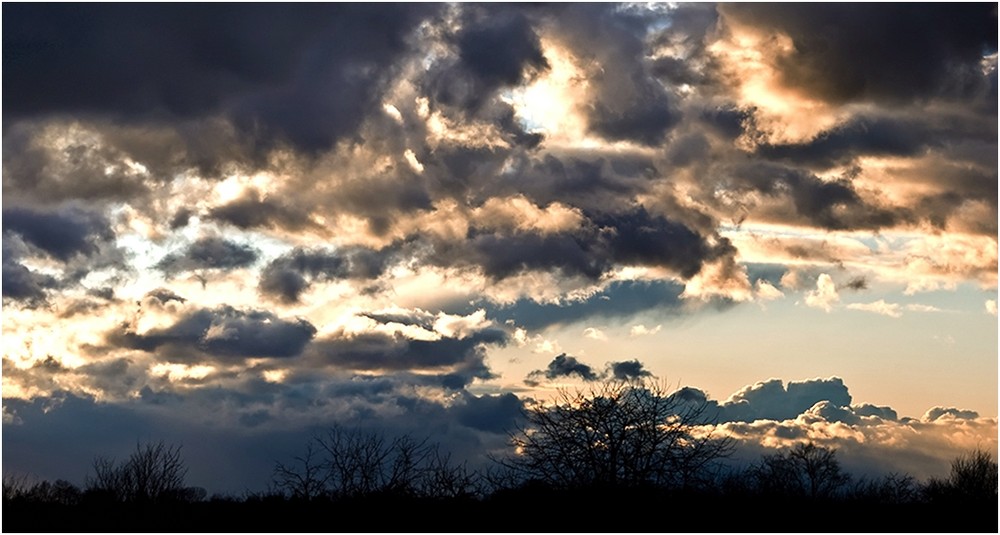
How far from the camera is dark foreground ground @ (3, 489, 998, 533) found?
32219 mm

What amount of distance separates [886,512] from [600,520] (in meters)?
8.17

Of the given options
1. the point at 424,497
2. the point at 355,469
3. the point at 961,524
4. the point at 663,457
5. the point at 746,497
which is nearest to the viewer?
the point at 961,524

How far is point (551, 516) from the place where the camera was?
112 ft

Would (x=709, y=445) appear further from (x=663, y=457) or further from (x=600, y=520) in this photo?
(x=600, y=520)

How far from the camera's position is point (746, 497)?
35469mm

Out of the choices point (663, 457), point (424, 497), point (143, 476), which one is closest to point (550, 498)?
point (424, 497)

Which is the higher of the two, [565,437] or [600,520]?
[565,437]

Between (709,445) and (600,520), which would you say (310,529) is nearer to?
(600,520)

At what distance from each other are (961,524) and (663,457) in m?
13.5

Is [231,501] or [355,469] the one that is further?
[355,469]

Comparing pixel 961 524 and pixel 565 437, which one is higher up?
pixel 565 437

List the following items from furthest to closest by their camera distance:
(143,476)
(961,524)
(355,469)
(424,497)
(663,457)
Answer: (143,476) < (355,469) < (663,457) < (424,497) < (961,524)

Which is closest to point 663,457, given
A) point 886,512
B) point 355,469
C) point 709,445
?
point 709,445

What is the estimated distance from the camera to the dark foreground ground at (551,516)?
32.2 meters
